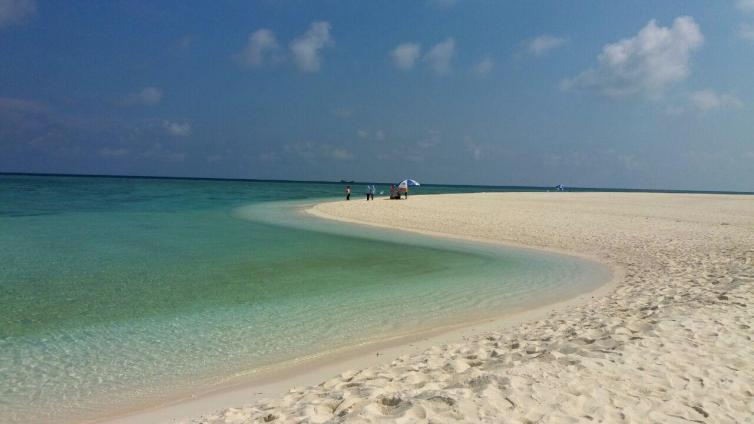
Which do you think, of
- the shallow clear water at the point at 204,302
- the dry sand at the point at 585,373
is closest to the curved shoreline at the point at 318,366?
the shallow clear water at the point at 204,302

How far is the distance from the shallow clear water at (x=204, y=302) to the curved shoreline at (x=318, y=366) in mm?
248

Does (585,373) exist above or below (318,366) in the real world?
above

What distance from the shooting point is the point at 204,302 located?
1129 centimetres

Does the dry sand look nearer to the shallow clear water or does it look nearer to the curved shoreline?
the curved shoreline

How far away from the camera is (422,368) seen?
654 centimetres

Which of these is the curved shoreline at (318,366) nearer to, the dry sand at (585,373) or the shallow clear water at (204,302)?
the shallow clear water at (204,302)

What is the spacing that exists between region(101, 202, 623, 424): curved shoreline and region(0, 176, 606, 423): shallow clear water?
248mm

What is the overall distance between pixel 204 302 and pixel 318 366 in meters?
5.02

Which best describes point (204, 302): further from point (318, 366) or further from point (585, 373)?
point (585, 373)

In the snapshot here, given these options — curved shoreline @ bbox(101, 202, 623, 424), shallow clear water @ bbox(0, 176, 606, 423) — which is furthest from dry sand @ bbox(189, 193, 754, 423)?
shallow clear water @ bbox(0, 176, 606, 423)

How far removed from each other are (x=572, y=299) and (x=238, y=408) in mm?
8779

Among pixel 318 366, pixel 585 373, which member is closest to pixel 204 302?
pixel 318 366

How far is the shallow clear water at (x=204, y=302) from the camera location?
6.95 meters

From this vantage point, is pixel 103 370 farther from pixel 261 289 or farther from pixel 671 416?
pixel 671 416
